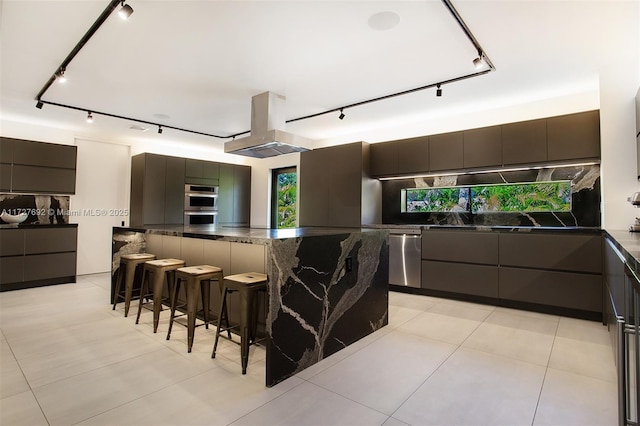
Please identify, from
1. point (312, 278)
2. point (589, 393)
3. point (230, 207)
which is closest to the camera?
point (589, 393)

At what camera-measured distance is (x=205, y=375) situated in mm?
2146

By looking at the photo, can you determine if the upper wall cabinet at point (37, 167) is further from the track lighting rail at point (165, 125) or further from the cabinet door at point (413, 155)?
the cabinet door at point (413, 155)

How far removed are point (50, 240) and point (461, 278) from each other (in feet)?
19.7

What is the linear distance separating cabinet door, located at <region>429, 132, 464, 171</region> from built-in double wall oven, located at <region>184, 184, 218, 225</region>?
455 cm

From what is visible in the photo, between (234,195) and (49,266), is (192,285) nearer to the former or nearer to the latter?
(49,266)

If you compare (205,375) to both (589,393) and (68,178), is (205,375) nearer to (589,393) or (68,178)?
(589,393)

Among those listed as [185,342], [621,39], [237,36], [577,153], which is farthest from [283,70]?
[577,153]

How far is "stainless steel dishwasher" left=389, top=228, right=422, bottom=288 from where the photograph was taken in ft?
14.6

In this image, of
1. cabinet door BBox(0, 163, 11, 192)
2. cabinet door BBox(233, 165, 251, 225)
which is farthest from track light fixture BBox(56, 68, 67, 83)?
cabinet door BBox(233, 165, 251, 225)

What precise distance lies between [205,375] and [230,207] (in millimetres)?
5389

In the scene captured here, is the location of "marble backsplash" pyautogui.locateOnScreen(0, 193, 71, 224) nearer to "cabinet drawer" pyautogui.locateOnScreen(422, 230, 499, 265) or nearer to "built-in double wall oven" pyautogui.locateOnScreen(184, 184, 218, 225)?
"built-in double wall oven" pyautogui.locateOnScreen(184, 184, 218, 225)

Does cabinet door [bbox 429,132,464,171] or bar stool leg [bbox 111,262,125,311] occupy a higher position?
cabinet door [bbox 429,132,464,171]

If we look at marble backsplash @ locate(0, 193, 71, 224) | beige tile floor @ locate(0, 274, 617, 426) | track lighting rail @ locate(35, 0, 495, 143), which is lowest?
beige tile floor @ locate(0, 274, 617, 426)

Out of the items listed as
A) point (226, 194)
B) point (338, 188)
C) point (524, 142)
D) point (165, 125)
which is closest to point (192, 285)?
point (338, 188)
